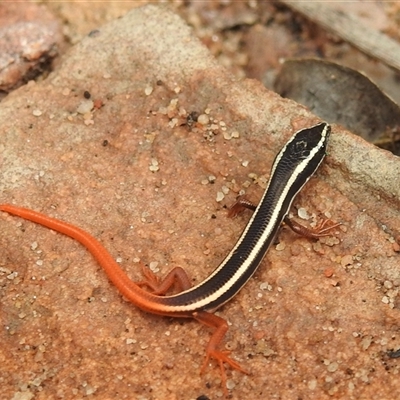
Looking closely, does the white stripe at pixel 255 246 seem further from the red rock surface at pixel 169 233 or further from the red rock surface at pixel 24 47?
the red rock surface at pixel 24 47

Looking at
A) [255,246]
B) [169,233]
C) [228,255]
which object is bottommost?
[169,233]

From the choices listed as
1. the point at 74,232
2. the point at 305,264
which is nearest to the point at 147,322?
the point at 74,232

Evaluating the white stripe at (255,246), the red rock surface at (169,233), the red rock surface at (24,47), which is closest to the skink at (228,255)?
the white stripe at (255,246)

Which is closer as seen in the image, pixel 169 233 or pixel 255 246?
pixel 255 246

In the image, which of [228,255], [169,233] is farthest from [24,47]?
[228,255]

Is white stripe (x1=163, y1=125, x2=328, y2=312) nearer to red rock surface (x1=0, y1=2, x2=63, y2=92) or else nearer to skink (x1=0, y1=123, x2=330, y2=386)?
skink (x1=0, y1=123, x2=330, y2=386)

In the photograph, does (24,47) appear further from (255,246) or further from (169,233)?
(255,246)

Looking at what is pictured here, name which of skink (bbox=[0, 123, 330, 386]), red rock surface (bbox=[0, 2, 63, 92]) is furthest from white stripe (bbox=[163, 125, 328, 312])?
red rock surface (bbox=[0, 2, 63, 92])
